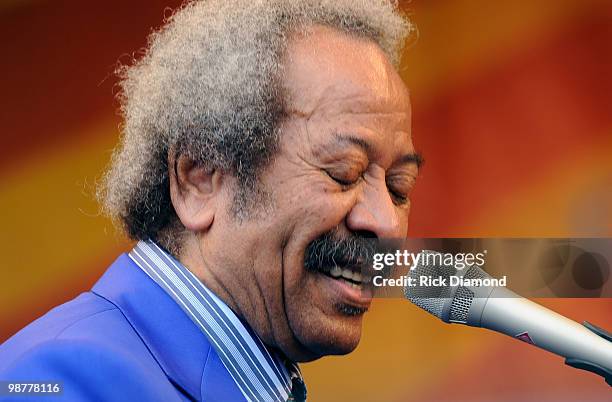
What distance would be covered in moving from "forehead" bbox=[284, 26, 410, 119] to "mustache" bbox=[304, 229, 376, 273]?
192mm

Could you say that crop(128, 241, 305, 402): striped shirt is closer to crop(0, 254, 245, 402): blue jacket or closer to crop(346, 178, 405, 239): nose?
crop(0, 254, 245, 402): blue jacket

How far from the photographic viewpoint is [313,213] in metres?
1.31

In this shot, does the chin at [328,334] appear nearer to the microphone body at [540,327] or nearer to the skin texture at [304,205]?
the skin texture at [304,205]

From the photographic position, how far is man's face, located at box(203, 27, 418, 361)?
131 centimetres

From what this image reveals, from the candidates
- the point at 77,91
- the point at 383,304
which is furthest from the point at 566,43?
the point at 77,91

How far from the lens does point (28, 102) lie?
239cm

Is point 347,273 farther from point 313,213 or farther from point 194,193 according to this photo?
point 194,193

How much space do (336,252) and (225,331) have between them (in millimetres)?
198

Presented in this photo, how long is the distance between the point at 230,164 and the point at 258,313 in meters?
0.23

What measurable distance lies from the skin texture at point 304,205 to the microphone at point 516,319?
18cm

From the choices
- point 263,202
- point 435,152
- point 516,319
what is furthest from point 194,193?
point 435,152

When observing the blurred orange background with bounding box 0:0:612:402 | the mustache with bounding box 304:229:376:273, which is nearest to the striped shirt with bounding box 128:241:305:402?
the mustache with bounding box 304:229:376:273

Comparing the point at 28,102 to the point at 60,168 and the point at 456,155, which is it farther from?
the point at 456,155

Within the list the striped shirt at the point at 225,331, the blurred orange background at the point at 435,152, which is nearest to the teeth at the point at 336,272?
the striped shirt at the point at 225,331
